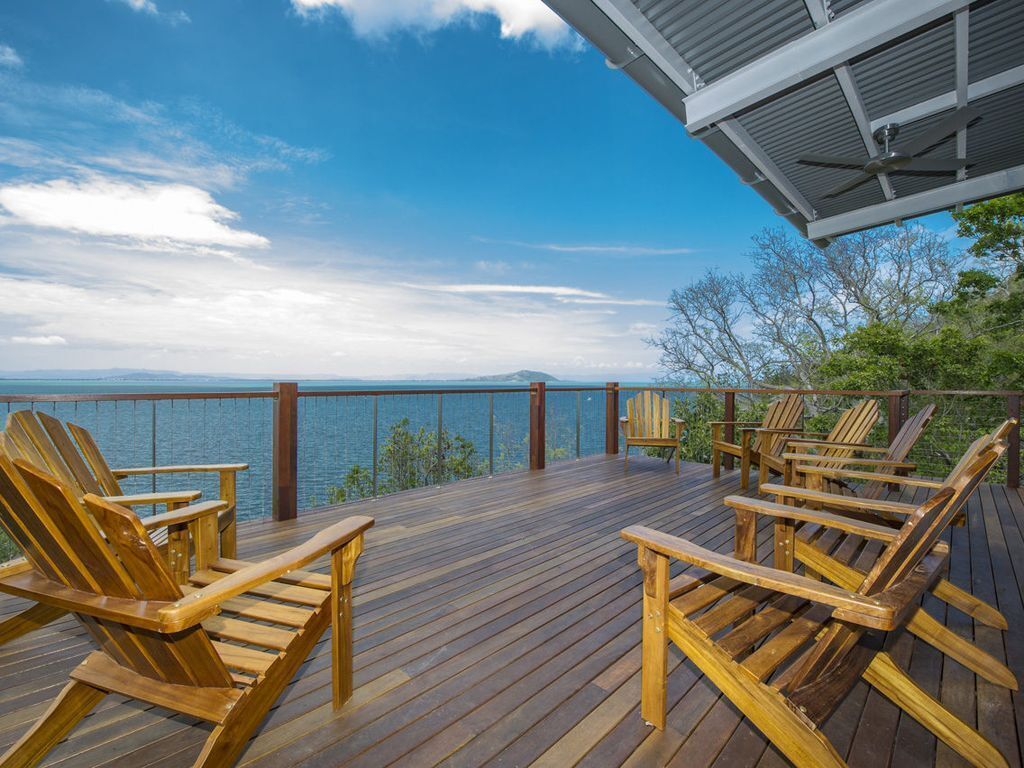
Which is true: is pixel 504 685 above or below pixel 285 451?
below

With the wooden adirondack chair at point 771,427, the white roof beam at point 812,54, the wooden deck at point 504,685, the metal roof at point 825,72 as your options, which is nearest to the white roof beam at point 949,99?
the metal roof at point 825,72

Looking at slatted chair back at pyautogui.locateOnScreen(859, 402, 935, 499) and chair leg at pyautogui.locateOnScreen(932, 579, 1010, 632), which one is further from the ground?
slatted chair back at pyautogui.locateOnScreen(859, 402, 935, 499)

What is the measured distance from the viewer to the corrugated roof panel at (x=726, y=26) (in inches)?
116

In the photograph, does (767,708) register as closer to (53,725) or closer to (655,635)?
(655,635)

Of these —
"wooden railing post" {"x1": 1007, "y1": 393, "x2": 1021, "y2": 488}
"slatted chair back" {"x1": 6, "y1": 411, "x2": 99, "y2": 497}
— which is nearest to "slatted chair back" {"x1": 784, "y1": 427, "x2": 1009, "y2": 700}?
"slatted chair back" {"x1": 6, "y1": 411, "x2": 99, "y2": 497}

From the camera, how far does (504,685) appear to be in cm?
162

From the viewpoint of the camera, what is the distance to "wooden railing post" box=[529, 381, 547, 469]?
5422 millimetres

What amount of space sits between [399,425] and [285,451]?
4.36 metres

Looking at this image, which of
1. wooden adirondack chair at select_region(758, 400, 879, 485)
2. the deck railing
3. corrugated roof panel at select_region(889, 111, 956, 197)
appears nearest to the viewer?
the deck railing

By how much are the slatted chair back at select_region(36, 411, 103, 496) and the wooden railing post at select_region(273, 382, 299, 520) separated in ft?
5.43

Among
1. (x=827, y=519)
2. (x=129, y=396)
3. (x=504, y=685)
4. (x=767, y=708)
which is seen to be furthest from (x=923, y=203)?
(x=129, y=396)

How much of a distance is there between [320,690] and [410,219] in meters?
17.7

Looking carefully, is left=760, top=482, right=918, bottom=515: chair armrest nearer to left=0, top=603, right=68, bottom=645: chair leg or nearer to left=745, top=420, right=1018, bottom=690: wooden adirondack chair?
left=745, top=420, right=1018, bottom=690: wooden adirondack chair

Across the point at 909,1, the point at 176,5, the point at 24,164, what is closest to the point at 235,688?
the point at 909,1
